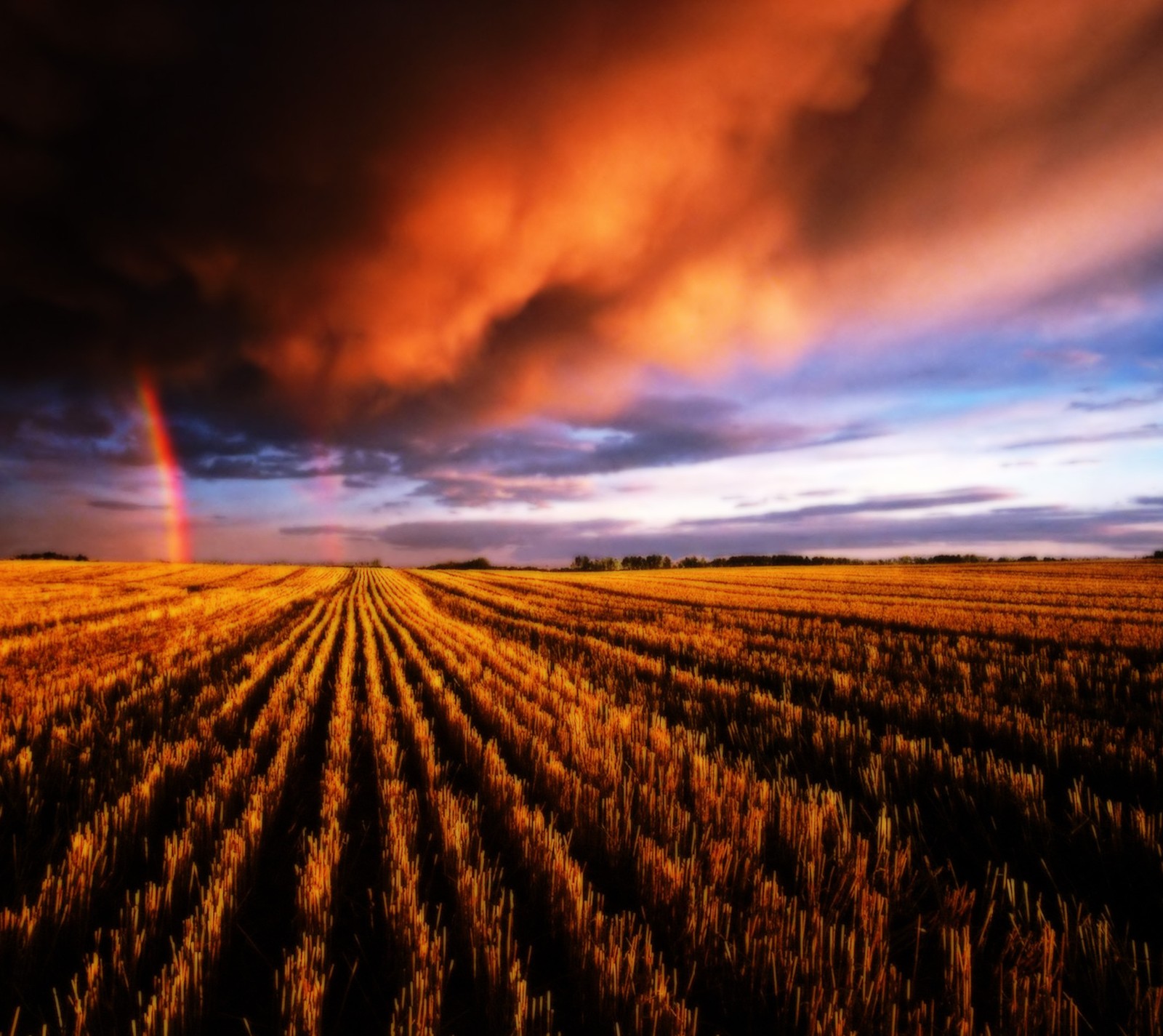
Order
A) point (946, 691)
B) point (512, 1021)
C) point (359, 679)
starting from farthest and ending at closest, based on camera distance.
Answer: point (359, 679)
point (946, 691)
point (512, 1021)

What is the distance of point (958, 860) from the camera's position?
344 cm

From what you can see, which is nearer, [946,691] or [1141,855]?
[1141,855]

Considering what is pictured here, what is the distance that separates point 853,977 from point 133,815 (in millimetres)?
4217

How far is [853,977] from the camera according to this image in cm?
228

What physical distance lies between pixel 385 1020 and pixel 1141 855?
12.9 ft

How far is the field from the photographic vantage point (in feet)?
7.43

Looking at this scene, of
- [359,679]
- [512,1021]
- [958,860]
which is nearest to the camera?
[512,1021]

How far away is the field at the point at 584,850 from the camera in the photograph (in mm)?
2264

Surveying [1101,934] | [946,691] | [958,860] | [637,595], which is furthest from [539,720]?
[637,595]

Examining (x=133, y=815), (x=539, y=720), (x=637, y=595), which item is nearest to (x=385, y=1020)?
(x=133, y=815)

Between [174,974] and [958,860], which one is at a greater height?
[174,974]

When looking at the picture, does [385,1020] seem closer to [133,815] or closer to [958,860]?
[133,815]

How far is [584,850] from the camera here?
3557mm

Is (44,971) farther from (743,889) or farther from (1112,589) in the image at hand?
(1112,589)
